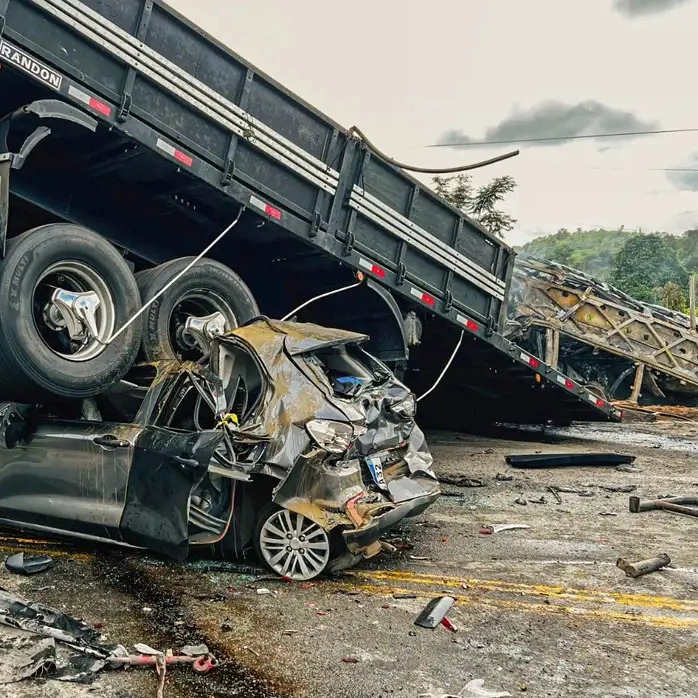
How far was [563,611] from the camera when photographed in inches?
140

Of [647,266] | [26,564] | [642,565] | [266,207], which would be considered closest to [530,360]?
[266,207]

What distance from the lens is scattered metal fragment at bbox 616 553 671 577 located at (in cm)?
404

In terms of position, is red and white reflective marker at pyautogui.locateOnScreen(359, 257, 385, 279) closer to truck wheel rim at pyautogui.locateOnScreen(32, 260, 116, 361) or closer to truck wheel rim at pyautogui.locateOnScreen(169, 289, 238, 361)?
truck wheel rim at pyautogui.locateOnScreen(169, 289, 238, 361)

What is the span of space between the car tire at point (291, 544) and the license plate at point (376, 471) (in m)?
0.53

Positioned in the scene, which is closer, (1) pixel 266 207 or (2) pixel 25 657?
(2) pixel 25 657

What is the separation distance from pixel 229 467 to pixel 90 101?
2538 mm

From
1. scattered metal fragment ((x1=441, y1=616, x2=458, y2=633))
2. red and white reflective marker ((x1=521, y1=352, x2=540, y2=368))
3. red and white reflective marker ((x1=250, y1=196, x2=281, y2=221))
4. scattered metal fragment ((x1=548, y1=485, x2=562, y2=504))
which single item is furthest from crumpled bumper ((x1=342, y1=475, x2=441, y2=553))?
red and white reflective marker ((x1=521, y1=352, x2=540, y2=368))

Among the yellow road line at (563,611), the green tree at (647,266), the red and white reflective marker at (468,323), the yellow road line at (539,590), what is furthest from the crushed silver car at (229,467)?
the green tree at (647,266)

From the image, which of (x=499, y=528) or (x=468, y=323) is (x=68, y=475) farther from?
(x=468, y=323)

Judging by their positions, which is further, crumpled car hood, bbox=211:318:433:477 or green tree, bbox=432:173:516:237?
green tree, bbox=432:173:516:237

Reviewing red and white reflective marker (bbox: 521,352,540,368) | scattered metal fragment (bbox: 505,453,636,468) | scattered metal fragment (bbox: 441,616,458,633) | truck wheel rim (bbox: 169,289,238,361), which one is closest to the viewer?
scattered metal fragment (bbox: 441,616,458,633)

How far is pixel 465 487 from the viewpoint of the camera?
6.75 metres

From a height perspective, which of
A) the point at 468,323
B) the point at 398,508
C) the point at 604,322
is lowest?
the point at 398,508

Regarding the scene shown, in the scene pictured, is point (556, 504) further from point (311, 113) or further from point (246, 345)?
point (311, 113)
